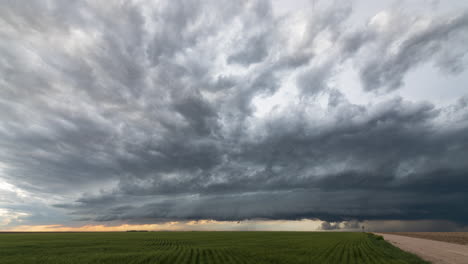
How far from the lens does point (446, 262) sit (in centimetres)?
4144

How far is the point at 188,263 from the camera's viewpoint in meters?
36.5

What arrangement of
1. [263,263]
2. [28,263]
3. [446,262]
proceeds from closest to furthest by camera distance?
[263,263], [28,263], [446,262]

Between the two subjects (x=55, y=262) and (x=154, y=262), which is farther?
(x=55, y=262)

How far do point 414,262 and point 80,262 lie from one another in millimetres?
46430

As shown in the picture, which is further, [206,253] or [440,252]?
[440,252]

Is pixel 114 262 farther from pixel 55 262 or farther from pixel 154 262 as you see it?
pixel 55 262

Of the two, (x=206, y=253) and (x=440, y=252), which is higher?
(x=206, y=253)

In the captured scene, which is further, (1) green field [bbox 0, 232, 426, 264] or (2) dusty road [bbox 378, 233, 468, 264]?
(2) dusty road [bbox 378, 233, 468, 264]

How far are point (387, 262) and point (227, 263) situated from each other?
2166cm

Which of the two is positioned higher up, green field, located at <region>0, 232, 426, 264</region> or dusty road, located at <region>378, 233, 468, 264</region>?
green field, located at <region>0, 232, 426, 264</region>

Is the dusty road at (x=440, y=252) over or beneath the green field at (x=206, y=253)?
beneath

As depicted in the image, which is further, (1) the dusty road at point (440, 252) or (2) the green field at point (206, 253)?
(1) the dusty road at point (440, 252)

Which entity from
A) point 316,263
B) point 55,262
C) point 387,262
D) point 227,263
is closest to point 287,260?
point 316,263

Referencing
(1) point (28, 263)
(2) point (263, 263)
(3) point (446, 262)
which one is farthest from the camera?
(3) point (446, 262)
